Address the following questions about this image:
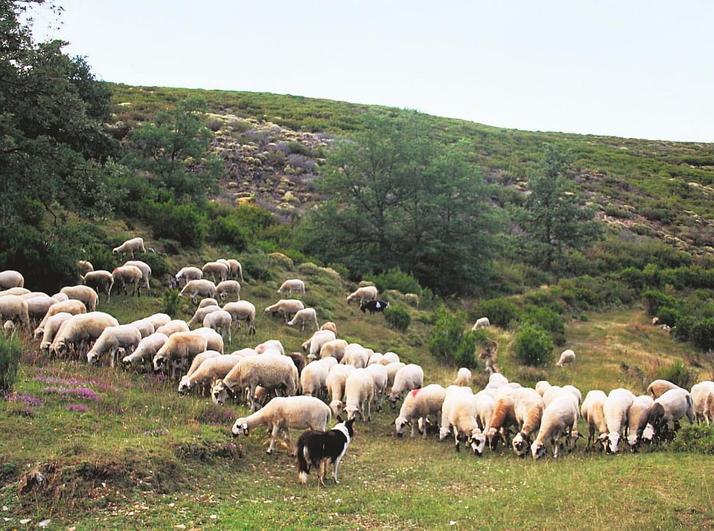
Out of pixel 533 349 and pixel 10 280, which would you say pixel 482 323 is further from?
pixel 10 280

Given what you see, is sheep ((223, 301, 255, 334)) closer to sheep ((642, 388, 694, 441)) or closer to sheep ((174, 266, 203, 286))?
sheep ((174, 266, 203, 286))

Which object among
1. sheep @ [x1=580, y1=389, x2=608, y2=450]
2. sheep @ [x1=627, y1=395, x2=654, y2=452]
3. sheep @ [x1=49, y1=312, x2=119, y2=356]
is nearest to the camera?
sheep @ [x1=627, y1=395, x2=654, y2=452]

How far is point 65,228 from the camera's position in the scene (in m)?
18.0

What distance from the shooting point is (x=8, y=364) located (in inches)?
408

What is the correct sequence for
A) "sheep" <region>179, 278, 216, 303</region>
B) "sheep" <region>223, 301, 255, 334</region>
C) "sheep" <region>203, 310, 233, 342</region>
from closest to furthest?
"sheep" <region>203, 310, 233, 342</region> → "sheep" <region>223, 301, 255, 334</region> → "sheep" <region>179, 278, 216, 303</region>

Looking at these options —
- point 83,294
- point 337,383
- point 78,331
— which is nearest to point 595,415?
point 337,383

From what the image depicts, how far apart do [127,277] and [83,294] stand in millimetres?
2389

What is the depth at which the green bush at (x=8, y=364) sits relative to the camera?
33.4ft

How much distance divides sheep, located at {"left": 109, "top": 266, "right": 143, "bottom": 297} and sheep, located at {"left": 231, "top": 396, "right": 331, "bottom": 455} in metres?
10.5

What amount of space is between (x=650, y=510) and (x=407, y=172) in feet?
88.0

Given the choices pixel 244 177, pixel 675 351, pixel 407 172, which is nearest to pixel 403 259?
pixel 407 172

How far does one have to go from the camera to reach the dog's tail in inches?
368

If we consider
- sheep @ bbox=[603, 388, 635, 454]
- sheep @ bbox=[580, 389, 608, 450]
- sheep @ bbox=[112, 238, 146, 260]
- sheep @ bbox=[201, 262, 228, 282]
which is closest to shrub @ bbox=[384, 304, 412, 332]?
sheep @ bbox=[201, 262, 228, 282]

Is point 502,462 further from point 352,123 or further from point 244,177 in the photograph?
point 352,123
